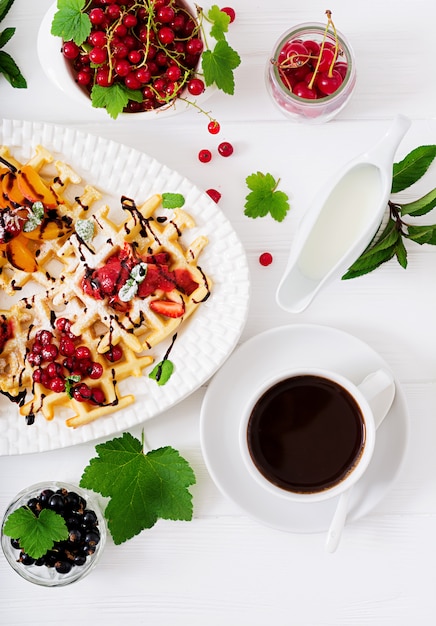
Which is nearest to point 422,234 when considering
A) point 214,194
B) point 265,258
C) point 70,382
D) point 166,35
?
point 265,258

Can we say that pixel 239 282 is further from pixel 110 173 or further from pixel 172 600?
pixel 172 600

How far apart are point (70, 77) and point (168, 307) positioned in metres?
0.52

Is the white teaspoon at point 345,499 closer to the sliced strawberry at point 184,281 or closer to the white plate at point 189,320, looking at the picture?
the white plate at point 189,320

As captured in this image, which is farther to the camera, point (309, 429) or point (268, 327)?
point (268, 327)

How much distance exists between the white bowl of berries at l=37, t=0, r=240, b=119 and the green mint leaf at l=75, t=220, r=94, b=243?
0.74 feet

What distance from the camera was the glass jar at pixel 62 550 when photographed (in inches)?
63.3

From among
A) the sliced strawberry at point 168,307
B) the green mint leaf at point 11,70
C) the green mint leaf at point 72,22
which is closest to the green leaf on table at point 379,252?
the sliced strawberry at point 168,307

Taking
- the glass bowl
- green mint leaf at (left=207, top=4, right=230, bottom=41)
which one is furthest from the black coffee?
green mint leaf at (left=207, top=4, right=230, bottom=41)

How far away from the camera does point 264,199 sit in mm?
1646

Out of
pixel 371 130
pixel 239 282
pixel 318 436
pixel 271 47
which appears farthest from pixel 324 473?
pixel 271 47

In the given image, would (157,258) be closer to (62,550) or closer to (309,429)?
(309,429)

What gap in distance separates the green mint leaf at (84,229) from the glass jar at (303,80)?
48cm

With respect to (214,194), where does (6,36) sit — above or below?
above

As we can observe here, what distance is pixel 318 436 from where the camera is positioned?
1.55 m
